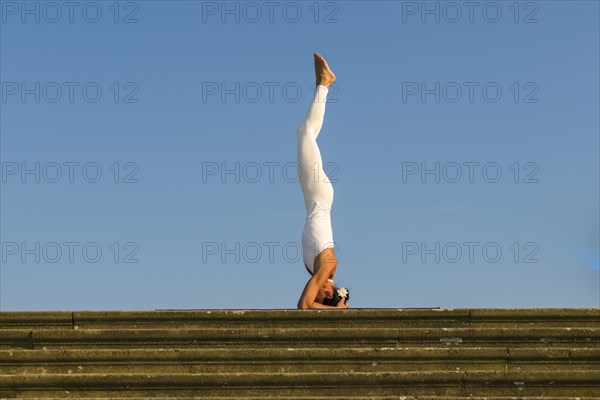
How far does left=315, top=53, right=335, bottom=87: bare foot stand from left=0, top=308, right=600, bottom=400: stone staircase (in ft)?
11.6

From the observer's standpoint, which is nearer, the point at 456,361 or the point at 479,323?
the point at 456,361

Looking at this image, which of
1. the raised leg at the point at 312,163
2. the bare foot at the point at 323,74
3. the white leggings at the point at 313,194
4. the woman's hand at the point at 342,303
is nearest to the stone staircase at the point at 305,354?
the woman's hand at the point at 342,303

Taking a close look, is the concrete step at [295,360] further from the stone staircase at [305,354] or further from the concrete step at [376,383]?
the concrete step at [376,383]

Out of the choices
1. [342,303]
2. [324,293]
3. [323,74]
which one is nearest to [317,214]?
[324,293]

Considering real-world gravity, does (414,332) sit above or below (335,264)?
below

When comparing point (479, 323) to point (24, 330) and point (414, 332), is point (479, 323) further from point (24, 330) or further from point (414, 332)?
point (24, 330)

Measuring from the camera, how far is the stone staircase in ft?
26.5

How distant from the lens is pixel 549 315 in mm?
9195

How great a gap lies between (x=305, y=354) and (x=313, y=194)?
3.32 m

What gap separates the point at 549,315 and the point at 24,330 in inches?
183

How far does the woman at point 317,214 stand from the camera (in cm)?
1116

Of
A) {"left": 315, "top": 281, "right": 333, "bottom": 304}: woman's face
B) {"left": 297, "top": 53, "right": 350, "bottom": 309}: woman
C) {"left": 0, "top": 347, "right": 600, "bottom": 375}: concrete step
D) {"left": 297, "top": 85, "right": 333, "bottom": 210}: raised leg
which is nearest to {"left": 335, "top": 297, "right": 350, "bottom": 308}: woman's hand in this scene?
{"left": 297, "top": 53, "right": 350, "bottom": 309}: woman

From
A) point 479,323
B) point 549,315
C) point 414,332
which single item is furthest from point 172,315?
point 549,315

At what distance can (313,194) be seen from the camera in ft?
37.4
